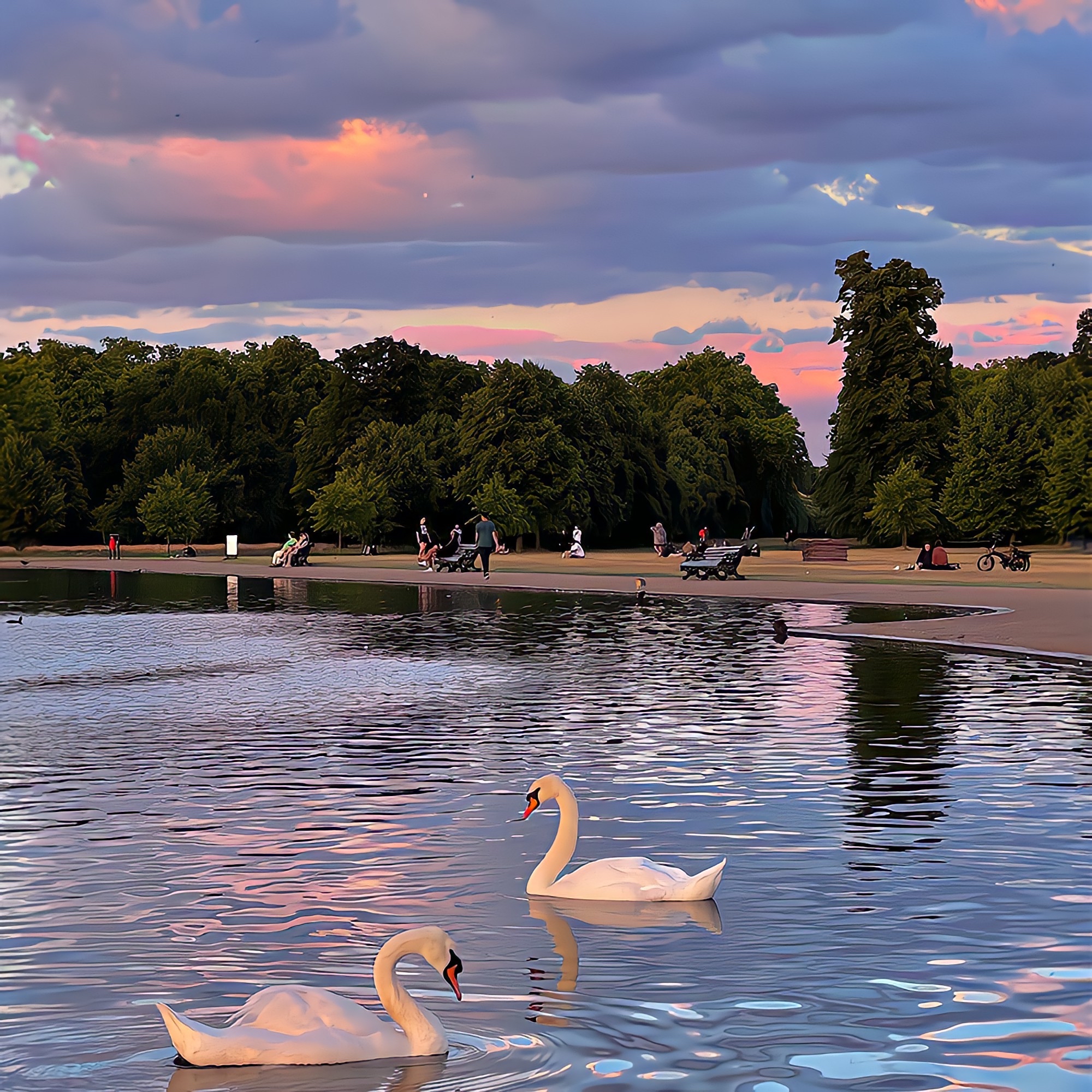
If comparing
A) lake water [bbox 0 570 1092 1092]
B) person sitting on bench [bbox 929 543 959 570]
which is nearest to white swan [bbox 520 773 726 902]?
lake water [bbox 0 570 1092 1092]

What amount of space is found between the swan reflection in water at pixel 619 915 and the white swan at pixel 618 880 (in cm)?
4

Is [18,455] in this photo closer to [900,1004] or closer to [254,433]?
[254,433]

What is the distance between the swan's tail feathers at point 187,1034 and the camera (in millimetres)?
5707

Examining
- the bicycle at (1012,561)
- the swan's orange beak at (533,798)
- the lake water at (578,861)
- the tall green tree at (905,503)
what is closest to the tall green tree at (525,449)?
the tall green tree at (905,503)

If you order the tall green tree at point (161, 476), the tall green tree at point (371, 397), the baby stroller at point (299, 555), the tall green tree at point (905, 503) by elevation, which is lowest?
the baby stroller at point (299, 555)

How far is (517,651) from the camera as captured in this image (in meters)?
24.1

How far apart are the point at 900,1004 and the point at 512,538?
79806 mm

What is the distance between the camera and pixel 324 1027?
5895 mm

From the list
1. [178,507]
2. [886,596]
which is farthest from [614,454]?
[886,596]

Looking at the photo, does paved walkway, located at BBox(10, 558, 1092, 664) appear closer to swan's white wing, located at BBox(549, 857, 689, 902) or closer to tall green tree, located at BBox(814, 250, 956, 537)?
swan's white wing, located at BBox(549, 857, 689, 902)

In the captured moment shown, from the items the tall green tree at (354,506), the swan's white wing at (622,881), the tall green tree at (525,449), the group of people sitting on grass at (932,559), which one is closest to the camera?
the swan's white wing at (622,881)

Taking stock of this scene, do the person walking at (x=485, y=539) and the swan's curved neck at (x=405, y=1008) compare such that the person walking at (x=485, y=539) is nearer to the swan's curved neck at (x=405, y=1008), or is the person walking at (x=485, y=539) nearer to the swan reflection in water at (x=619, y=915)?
the swan reflection in water at (x=619, y=915)

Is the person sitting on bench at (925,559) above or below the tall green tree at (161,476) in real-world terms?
below

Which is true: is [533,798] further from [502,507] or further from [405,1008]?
[502,507]
